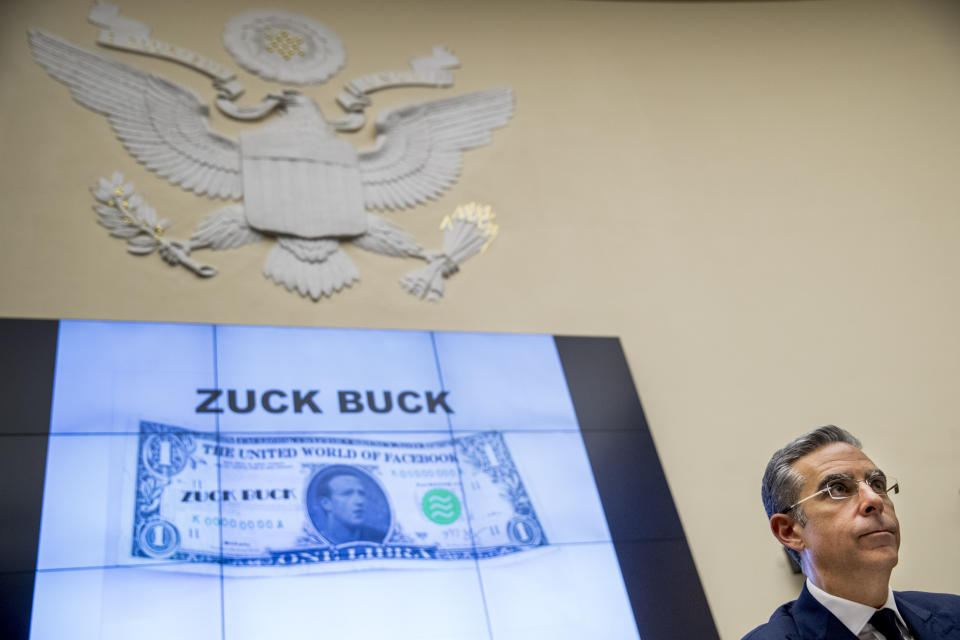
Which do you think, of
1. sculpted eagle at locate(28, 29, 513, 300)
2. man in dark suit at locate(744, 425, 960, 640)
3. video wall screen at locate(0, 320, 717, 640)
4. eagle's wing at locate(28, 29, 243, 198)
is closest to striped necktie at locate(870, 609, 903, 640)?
man in dark suit at locate(744, 425, 960, 640)

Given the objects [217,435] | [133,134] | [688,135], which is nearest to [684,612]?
[217,435]

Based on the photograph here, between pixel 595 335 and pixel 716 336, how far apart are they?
66 centimetres

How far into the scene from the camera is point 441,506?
160 inches

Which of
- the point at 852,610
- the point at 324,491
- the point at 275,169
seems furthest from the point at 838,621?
the point at 275,169

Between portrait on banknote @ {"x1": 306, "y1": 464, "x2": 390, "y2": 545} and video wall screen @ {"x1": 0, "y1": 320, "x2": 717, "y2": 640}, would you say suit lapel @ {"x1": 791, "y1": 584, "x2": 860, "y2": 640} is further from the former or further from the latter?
portrait on banknote @ {"x1": 306, "y1": 464, "x2": 390, "y2": 545}

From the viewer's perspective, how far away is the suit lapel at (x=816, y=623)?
6.26 feet

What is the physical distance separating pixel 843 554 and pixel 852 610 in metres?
0.11

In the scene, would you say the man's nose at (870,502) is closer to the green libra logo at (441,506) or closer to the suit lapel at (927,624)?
the suit lapel at (927,624)

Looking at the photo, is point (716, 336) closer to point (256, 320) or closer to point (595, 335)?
point (595, 335)

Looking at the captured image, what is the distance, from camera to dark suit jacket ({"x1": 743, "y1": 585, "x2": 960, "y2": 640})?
1.92 m

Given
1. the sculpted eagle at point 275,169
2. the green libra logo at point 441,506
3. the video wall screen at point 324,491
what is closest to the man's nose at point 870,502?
the video wall screen at point 324,491

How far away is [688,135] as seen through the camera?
5.78 metres

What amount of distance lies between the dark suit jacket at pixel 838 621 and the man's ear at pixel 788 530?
12 centimetres

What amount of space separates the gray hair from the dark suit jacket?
0.17m
